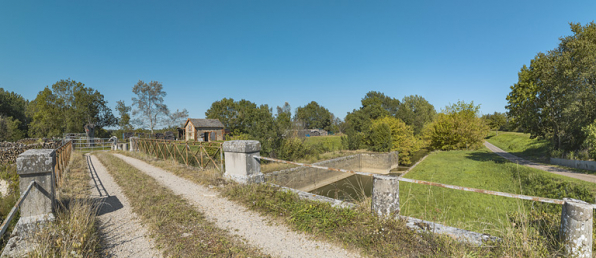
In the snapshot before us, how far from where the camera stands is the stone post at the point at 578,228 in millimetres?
2342

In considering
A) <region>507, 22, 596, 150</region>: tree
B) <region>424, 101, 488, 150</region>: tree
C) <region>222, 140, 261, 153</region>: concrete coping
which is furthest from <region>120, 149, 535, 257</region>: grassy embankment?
<region>424, 101, 488, 150</region>: tree

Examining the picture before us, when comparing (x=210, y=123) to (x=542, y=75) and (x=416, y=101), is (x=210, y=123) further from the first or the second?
(x=416, y=101)

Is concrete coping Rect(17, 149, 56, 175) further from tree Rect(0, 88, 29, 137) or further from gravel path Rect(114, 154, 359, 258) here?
tree Rect(0, 88, 29, 137)

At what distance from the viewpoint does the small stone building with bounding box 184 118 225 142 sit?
38.5 m

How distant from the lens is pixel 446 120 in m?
27.3

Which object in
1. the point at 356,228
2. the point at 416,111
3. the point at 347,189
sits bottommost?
the point at 347,189

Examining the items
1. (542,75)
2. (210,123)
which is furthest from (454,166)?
(210,123)

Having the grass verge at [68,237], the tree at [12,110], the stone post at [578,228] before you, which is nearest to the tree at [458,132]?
the stone post at [578,228]

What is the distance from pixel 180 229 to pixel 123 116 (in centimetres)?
3956

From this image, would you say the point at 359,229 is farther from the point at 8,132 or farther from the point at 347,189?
the point at 8,132

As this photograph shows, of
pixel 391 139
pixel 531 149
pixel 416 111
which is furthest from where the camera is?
pixel 416 111

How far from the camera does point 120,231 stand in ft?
12.8

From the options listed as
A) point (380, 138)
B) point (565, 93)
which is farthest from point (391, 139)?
point (565, 93)

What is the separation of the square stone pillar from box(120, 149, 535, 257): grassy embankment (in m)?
3.01
